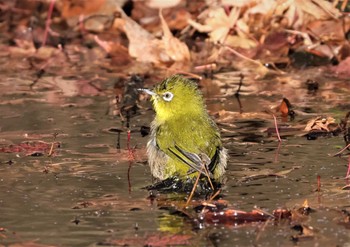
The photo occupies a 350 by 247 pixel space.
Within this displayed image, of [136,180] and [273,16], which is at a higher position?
[136,180]

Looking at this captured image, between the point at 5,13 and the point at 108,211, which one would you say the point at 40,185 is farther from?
the point at 5,13

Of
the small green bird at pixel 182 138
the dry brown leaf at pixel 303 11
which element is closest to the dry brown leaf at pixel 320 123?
the small green bird at pixel 182 138

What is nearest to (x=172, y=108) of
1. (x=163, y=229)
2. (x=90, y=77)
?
(x=163, y=229)

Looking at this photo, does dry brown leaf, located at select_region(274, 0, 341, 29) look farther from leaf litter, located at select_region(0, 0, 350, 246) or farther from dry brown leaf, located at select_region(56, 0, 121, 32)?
dry brown leaf, located at select_region(56, 0, 121, 32)

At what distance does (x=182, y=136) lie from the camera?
7020mm

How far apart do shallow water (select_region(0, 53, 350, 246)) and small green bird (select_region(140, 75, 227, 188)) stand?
0.22m

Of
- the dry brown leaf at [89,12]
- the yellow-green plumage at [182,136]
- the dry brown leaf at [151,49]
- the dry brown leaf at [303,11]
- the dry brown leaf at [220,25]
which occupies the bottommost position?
the dry brown leaf at [89,12]

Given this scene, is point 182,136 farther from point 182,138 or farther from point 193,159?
point 193,159

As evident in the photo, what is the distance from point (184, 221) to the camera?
19.9 feet

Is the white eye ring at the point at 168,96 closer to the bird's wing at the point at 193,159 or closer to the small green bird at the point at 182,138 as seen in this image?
the small green bird at the point at 182,138

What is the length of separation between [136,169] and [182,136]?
0.66 meters

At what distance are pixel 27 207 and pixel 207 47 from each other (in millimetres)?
5968

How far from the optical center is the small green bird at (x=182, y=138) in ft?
22.3

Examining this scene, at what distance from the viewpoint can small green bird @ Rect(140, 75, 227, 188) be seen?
6793 millimetres
